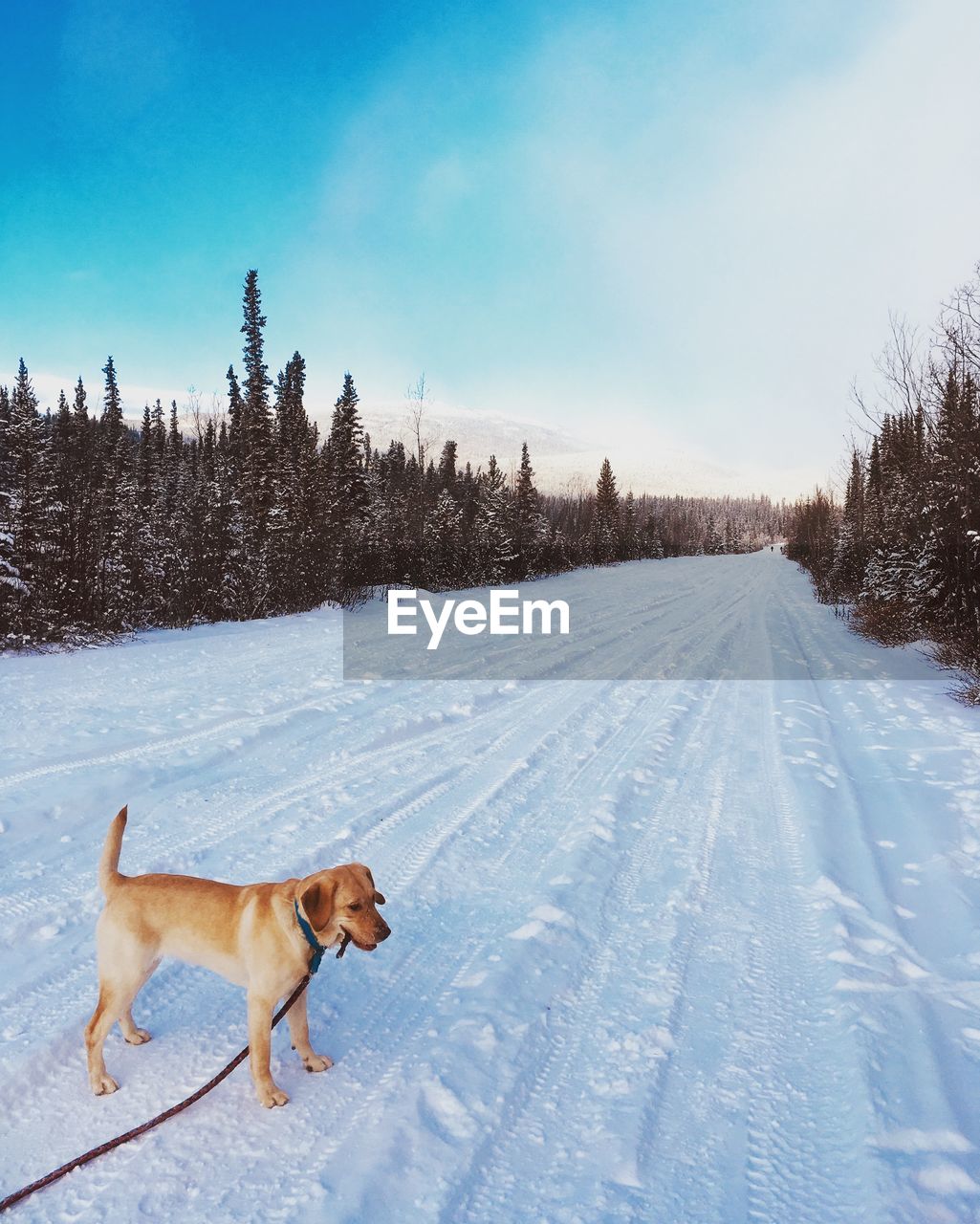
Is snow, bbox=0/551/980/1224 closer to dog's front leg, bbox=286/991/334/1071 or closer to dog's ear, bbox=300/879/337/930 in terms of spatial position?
dog's front leg, bbox=286/991/334/1071

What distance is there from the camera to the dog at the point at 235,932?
2291 millimetres

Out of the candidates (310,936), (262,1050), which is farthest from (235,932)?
(262,1050)

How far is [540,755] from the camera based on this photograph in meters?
6.57

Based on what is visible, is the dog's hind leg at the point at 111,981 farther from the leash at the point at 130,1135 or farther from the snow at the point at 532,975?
the leash at the point at 130,1135

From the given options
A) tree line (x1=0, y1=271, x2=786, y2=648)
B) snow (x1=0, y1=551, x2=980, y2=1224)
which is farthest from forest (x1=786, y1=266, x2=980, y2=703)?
tree line (x1=0, y1=271, x2=786, y2=648)

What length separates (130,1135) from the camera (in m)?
2.25

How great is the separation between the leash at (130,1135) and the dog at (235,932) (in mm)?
A: 94

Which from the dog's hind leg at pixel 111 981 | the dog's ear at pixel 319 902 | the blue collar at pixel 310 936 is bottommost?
the dog's hind leg at pixel 111 981

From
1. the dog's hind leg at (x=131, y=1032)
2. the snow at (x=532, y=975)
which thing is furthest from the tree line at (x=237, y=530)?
the dog's hind leg at (x=131, y=1032)

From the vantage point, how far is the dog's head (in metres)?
2.26

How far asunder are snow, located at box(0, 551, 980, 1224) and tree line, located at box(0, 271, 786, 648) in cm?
691

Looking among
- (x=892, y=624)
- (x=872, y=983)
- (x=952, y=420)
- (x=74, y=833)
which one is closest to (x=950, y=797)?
(x=872, y=983)

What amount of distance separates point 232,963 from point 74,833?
2.94 metres

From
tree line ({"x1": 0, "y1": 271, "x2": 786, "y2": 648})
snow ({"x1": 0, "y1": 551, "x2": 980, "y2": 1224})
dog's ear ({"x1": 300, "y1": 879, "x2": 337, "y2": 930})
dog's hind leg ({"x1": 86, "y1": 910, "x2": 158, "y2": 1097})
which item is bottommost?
snow ({"x1": 0, "y1": 551, "x2": 980, "y2": 1224})
